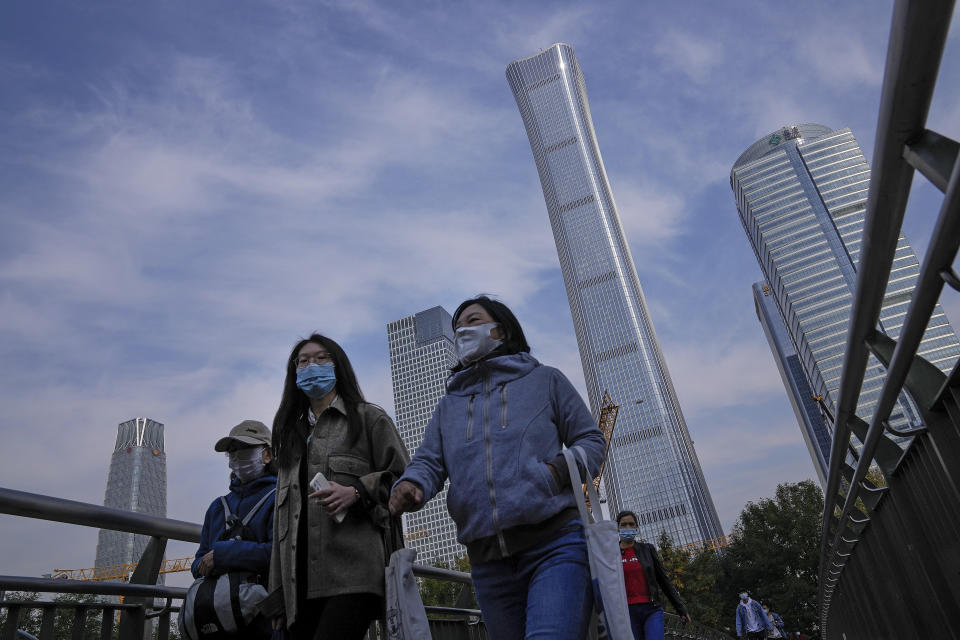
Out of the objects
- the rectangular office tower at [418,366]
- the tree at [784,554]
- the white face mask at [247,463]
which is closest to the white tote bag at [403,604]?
the white face mask at [247,463]

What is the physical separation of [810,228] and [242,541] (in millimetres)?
126873

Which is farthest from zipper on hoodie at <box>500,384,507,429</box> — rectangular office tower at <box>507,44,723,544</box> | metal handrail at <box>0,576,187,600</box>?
rectangular office tower at <box>507,44,723,544</box>

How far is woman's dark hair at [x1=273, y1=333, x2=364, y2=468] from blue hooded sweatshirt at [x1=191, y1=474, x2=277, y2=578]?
0.71 feet

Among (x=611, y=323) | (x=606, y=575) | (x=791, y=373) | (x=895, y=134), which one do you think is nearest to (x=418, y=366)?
(x=611, y=323)

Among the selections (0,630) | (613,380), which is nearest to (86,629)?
(0,630)

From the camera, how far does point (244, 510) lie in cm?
298

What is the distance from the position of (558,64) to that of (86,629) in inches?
5711

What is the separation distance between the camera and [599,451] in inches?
93.3

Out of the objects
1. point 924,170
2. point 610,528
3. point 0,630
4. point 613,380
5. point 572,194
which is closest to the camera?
point 924,170

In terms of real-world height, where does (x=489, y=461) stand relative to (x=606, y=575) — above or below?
above

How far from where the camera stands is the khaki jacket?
2449mm

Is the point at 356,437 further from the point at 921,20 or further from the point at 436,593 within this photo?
the point at 436,593

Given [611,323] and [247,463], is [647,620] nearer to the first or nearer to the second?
[247,463]

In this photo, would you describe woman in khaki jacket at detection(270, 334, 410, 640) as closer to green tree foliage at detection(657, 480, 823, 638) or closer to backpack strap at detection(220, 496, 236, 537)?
backpack strap at detection(220, 496, 236, 537)
